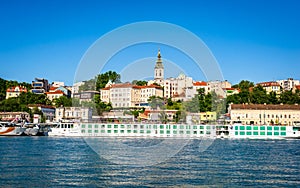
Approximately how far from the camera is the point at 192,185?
1430 centimetres

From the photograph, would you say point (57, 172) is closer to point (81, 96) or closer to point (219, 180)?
point (219, 180)

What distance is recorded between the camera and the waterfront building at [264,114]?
65812mm

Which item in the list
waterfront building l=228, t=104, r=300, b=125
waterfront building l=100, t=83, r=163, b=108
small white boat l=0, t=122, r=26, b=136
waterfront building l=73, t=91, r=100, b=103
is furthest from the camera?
waterfront building l=228, t=104, r=300, b=125

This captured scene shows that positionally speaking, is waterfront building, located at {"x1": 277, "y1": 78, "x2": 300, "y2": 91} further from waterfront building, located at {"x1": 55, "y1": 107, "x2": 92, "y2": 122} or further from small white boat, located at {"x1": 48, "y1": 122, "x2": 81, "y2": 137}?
small white boat, located at {"x1": 48, "y1": 122, "x2": 81, "y2": 137}

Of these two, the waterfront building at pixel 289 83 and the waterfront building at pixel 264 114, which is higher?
the waterfront building at pixel 289 83

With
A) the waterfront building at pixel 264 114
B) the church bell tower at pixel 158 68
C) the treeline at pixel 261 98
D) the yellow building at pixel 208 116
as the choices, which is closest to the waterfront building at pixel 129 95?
the yellow building at pixel 208 116

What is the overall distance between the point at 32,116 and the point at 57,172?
57.7m

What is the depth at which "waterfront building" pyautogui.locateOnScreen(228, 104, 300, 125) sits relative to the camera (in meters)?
65.8

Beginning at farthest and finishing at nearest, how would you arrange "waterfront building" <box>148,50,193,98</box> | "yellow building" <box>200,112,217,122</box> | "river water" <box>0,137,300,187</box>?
1. "yellow building" <box>200,112,217,122</box>
2. "waterfront building" <box>148,50,193,98</box>
3. "river water" <box>0,137,300,187</box>

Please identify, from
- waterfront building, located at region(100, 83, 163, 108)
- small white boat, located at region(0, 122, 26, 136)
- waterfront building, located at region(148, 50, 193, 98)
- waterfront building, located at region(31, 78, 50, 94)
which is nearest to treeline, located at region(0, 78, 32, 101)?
waterfront building, located at region(31, 78, 50, 94)

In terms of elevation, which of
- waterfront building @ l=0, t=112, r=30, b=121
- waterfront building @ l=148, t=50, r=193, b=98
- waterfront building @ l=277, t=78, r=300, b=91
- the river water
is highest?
waterfront building @ l=277, t=78, r=300, b=91

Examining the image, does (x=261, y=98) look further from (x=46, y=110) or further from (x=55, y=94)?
(x=55, y=94)

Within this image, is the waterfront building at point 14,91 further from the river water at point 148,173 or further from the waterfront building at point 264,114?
the river water at point 148,173

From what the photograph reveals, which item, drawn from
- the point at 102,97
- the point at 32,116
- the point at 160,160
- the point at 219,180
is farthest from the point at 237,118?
the point at 219,180
